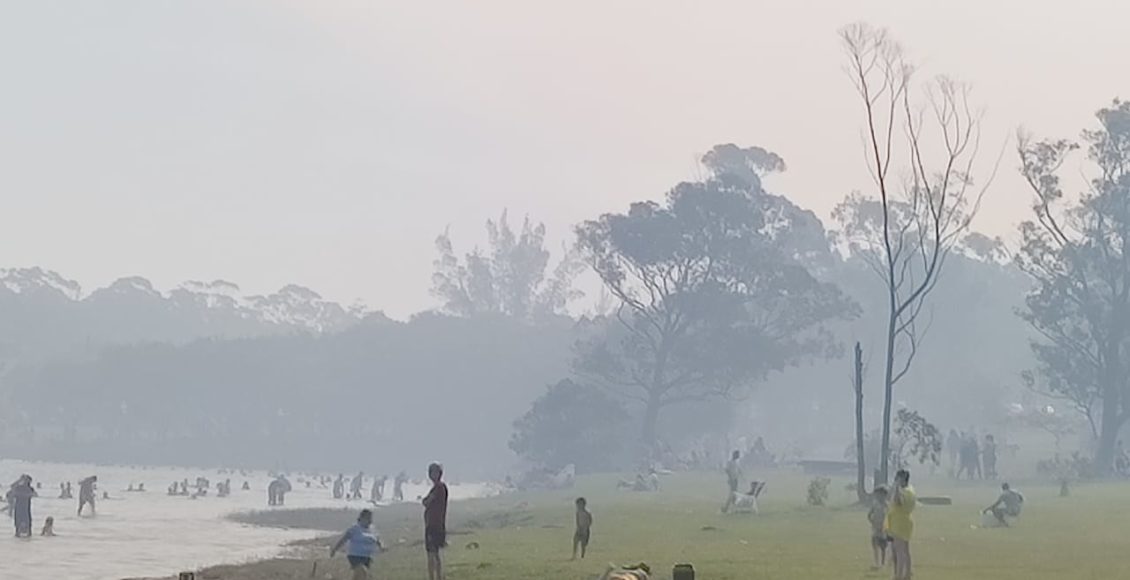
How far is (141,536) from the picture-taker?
169ft

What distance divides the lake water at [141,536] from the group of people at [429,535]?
12.3 metres

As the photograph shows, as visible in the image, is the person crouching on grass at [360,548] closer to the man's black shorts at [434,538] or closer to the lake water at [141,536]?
the man's black shorts at [434,538]

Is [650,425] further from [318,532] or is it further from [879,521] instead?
[879,521]

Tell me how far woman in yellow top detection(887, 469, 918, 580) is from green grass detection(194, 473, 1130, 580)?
1.44 m

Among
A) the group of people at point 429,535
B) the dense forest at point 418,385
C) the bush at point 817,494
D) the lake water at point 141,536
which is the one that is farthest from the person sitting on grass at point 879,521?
the dense forest at point 418,385

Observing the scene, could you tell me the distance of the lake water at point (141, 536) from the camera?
39344 mm

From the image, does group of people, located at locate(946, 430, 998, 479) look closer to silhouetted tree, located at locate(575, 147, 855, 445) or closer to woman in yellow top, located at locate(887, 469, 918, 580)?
silhouetted tree, located at locate(575, 147, 855, 445)

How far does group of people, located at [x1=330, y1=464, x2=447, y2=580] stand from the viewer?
998 inches

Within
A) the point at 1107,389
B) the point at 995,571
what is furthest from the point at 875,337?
the point at 995,571

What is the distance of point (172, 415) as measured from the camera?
144m

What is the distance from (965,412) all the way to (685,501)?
2608 inches

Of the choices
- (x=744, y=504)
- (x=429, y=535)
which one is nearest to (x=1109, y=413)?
(x=744, y=504)

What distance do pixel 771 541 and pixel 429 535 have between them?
12.4 m

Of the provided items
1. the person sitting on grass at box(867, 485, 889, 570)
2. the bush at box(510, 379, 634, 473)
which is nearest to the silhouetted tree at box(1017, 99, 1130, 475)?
the bush at box(510, 379, 634, 473)
